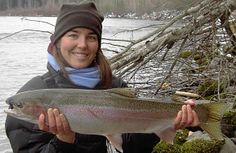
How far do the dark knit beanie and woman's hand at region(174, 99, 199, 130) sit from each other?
2.56 ft

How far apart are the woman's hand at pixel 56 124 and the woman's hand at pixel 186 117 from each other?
76 cm

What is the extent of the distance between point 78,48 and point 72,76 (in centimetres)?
20

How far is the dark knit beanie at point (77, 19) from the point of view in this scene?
3.09 metres

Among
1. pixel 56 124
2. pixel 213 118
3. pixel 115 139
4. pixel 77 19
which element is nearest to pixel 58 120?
pixel 56 124

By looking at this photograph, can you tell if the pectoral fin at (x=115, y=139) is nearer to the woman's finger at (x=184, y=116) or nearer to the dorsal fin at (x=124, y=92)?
the dorsal fin at (x=124, y=92)

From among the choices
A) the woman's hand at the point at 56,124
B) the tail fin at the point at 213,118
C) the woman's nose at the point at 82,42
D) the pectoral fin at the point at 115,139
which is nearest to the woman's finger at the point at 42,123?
the woman's hand at the point at 56,124

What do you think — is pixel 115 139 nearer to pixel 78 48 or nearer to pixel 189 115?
pixel 189 115

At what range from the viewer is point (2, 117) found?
10484 mm

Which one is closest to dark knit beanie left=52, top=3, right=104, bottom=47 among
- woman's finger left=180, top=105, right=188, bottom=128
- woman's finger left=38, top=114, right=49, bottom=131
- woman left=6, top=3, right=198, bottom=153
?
woman left=6, top=3, right=198, bottom=153

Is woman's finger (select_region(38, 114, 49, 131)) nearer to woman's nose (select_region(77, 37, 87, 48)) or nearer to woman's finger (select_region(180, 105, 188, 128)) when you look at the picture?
woman's nose (select_region(77, 37, 87, 48))

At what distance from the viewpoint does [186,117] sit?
304 cm

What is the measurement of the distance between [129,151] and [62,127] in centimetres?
75

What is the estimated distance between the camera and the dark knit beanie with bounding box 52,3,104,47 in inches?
122

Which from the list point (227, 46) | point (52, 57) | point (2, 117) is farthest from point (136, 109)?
point (2, 117)
